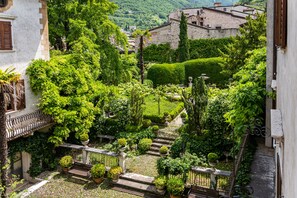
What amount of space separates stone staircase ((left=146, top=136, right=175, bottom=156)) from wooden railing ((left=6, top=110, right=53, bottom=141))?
21.2 feet

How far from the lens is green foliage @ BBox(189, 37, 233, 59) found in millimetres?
37916

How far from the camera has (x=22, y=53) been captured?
14961 millimetres

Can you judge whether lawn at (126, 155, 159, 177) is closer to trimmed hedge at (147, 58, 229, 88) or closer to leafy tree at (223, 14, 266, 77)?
leafy tree at (223, 14, 266, 77)

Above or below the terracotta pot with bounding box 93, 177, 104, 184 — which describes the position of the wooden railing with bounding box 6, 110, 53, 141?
above

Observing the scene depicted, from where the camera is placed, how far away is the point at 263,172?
10.1m

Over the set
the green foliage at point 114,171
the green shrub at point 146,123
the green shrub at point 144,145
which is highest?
the green shrub at point 146,123

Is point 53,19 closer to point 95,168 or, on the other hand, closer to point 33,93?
point 33,93

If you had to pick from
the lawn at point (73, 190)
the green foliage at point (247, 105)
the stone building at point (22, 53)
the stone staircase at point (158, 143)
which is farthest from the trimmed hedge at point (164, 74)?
Result: the green foliage at point (247, 105)

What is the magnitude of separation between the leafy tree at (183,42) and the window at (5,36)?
2557cm

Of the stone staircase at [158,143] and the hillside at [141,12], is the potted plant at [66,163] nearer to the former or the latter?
the stone staircase at [158,143]

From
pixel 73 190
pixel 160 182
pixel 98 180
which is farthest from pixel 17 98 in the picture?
pixel 160 182

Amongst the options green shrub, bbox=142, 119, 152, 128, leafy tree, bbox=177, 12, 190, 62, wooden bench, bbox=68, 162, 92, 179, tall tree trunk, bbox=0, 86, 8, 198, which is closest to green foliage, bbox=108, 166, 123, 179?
wooden bench, bbox=68, 162, 92, 179

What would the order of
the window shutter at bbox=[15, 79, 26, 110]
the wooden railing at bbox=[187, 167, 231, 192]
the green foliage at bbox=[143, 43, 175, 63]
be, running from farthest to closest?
the green foliage at bbox=[143, 43, 175, 63], the window shutter at bbox=[15, 79, 26, 110], the wooden railing at bbox=[187, 167, 231, 192]

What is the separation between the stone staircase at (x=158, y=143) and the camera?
18.6 m
